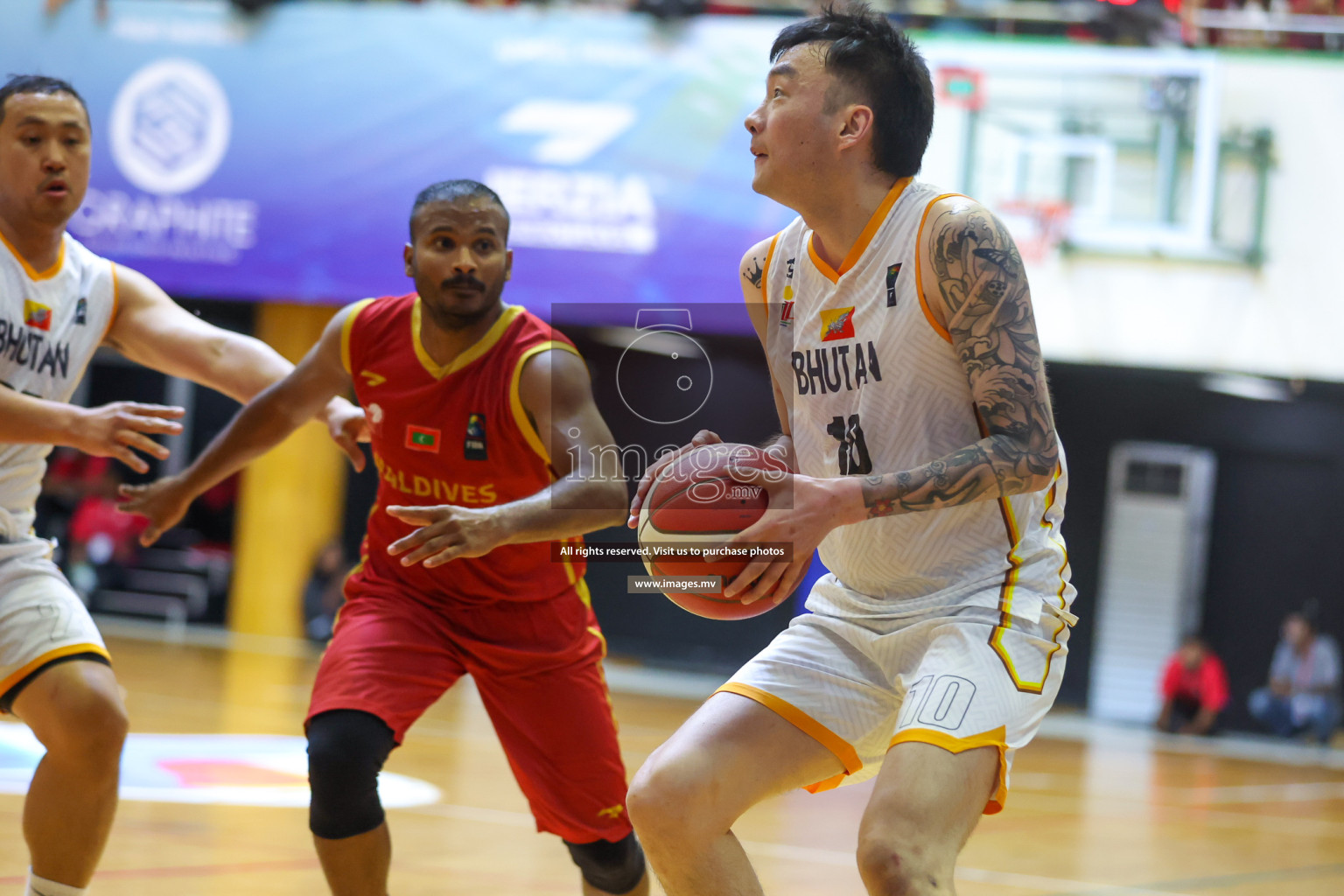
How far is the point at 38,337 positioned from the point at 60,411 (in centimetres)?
50

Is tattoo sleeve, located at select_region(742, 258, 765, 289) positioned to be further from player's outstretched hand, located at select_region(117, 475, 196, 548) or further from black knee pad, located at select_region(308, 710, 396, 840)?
player's outstretched hand, located at select_region(117, 475, 196, 548)

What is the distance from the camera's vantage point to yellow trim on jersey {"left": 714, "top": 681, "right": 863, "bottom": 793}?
3.01 meters

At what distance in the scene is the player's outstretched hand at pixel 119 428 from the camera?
11.6 feet

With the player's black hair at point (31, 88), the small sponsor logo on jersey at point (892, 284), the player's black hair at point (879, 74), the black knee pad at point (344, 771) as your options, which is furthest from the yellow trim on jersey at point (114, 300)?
the small sponsor logo on jersey at point (892, 284)

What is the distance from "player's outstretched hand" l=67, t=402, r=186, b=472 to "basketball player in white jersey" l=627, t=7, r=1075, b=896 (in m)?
1.34

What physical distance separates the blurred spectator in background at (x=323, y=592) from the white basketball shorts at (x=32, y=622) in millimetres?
10588

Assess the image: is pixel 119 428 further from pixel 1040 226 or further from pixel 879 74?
pixel 1040 226

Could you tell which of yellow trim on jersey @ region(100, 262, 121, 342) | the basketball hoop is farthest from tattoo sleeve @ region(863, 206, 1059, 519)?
the basketball hoop

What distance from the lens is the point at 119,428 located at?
3545 mm

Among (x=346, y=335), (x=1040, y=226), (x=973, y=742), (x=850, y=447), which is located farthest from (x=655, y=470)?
(x=1040, y=226)

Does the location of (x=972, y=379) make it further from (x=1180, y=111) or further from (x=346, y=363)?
(x=1180, y=111)

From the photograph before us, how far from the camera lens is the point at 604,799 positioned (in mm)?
3922

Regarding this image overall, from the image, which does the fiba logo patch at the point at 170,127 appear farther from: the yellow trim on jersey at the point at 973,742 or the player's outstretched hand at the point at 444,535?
the yellow trim on jersey at the point at 973,742

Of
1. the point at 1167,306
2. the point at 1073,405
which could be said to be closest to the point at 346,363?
the point at 1167,306
